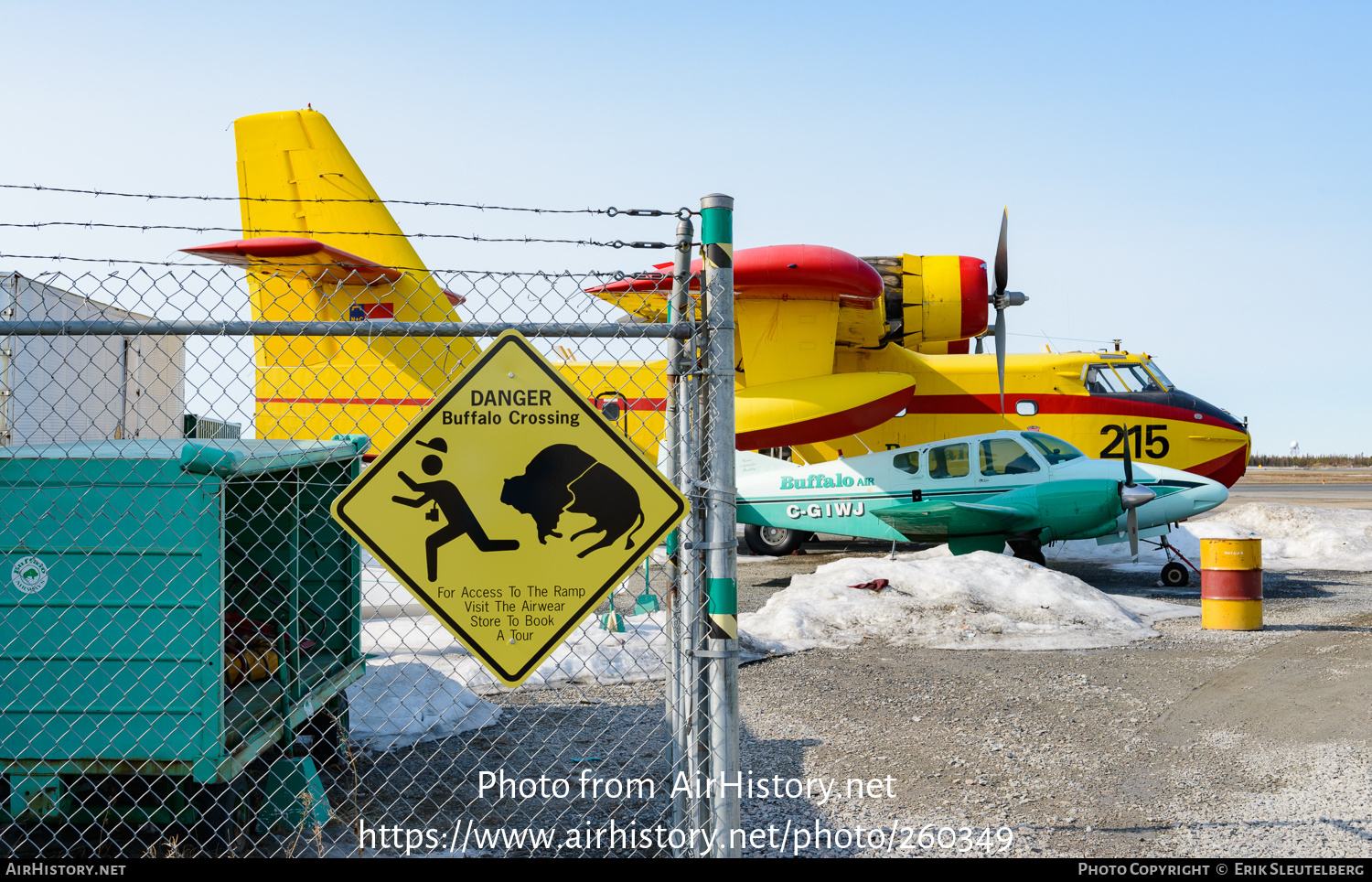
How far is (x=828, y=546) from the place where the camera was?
1641 centimetres

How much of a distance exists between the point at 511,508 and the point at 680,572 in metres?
0.70

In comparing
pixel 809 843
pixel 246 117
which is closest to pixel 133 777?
pixel 809 843

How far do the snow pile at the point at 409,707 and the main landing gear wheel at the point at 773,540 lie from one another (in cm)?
983

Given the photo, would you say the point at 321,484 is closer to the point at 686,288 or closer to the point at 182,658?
the point at 182,658

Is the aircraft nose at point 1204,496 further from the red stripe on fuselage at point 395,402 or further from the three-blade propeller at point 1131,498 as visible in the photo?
the red stripe on fuselage at point 395,402

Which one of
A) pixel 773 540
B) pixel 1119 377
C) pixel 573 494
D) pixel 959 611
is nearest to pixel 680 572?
pixel 573 494

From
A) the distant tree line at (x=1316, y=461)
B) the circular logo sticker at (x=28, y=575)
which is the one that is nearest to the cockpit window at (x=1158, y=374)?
the circular logo sticker at (x=28, y=575)

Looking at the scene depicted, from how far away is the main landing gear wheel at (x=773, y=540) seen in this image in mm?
15281

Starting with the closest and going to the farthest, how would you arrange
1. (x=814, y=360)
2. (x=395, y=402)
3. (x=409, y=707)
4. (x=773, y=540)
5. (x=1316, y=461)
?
(x=409, y=707) → (x=814, y=360) → (x=395, y=402) → (x=773, y=540) → (x=1316, y=461)

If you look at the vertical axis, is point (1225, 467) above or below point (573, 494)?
below

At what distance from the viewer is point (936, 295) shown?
12.5 meters

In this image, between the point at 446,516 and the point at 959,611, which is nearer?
the point at 446,516

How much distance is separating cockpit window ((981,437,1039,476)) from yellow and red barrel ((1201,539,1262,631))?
320cm

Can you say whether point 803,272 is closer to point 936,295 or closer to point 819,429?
point 819,429
